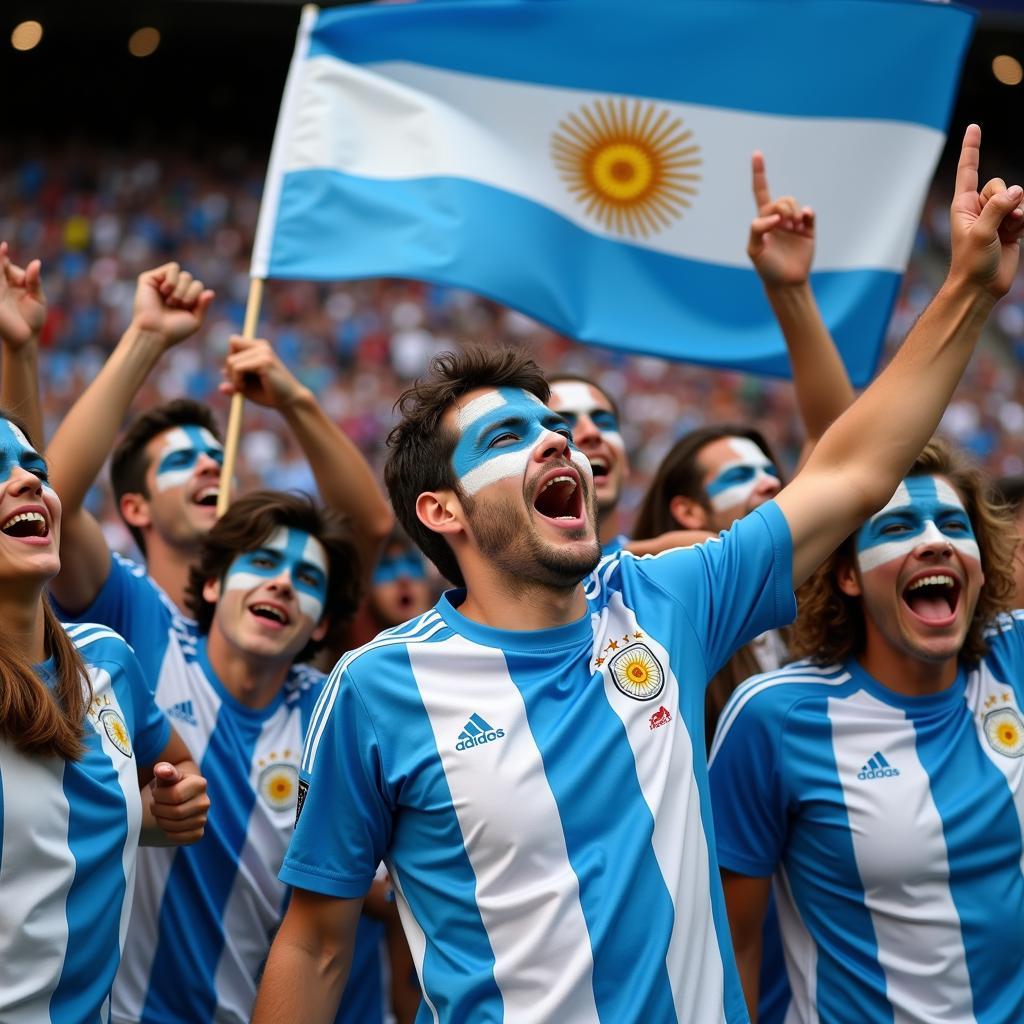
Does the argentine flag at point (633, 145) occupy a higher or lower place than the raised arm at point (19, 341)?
higher

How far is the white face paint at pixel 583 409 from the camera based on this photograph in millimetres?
4883

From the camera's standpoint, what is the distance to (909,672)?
12.1 ft

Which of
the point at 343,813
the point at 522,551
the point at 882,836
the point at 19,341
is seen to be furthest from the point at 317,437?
the point at 882,836

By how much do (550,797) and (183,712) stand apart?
1670 millimetres

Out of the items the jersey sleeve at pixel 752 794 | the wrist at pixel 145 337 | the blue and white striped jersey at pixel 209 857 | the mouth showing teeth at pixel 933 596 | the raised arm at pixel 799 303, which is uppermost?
the raised arm at pixel 799 303

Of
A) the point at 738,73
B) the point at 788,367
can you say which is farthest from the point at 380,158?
the point at 788,367

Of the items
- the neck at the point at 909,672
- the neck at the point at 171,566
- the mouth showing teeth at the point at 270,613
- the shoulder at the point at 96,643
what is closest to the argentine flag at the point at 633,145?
the neck at the point at 171,566

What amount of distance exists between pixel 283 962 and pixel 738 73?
4050mm

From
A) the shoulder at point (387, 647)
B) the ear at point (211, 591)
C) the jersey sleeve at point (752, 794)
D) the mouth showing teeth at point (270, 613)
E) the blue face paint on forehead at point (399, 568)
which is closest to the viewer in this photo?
the shoulder at point (387, 647)

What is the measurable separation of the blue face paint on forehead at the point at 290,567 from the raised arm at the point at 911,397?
1.74 m

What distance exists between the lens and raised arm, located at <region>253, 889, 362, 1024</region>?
2867 mm

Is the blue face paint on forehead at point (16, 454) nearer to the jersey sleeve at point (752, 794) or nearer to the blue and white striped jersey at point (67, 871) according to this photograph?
the blue and white striped jersey at point (67, 871)

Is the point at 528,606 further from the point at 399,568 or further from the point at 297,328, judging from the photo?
the point at 297,328

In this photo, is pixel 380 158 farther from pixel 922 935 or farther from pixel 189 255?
pixel 189 255
